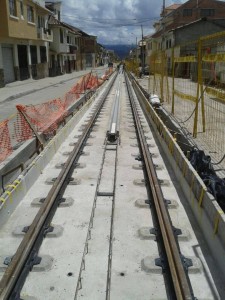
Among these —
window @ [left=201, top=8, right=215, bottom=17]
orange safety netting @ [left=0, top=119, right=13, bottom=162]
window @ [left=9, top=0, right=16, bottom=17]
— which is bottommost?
orange safety netting @ [left=0, top=119, right=13, bottom=162]

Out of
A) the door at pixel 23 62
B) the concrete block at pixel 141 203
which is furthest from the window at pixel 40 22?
the concrete block at pixel 141 203

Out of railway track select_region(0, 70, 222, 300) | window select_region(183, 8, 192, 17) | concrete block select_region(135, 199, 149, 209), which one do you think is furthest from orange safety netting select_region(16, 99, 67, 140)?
window select_region(183, 8, 192, 17)

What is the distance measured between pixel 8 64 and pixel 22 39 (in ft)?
12.7

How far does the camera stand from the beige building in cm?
2719

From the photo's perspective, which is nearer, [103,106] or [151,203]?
[151,203]

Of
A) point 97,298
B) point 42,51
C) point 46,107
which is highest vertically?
point 42,51

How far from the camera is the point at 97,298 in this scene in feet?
11.9

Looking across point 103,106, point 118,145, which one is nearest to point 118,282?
point 118,145

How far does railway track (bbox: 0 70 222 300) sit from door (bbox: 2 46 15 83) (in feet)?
82.4

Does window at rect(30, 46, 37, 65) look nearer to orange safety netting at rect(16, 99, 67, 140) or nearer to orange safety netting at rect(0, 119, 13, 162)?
orange safety netting at rect(16, 99, 67, 140)

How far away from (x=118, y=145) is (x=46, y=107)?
356 centimetres

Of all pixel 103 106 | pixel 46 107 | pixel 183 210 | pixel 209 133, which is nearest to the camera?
pixel 183 210

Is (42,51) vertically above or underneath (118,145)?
above

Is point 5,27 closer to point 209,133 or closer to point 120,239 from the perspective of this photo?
point 209,133
